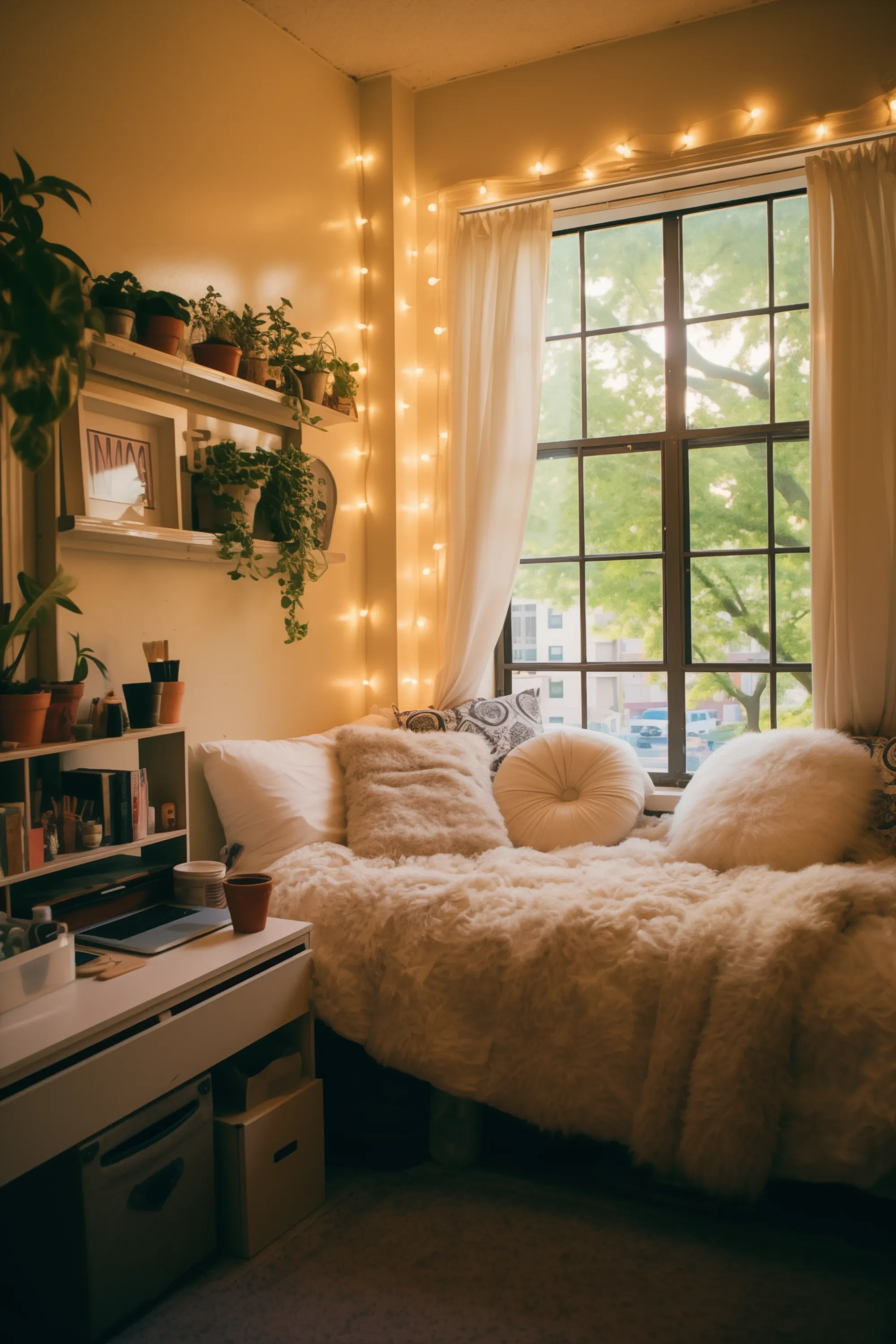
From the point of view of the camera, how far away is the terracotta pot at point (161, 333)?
7.32 feet

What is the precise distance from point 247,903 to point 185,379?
1326mm

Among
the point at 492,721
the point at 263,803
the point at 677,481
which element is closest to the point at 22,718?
the point at 263,803

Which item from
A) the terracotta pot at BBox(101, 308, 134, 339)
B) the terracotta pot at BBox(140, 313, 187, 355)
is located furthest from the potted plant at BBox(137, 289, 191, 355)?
the terracotta pot at BBox(101, 308, 134, 339)

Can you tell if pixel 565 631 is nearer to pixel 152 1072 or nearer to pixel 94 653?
pixel 94 653

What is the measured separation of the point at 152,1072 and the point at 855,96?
3210 millimetres

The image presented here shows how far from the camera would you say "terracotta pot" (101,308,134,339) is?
2115 millimetres

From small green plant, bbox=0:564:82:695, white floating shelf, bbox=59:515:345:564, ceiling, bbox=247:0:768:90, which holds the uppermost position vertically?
ceiling, bbox=247:0:768:90

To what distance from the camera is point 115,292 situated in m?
2.12

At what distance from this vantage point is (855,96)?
278 centimetres

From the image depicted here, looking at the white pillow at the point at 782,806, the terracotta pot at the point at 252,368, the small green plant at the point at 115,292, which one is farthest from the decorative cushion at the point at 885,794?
the small green plant at the point at 115,292

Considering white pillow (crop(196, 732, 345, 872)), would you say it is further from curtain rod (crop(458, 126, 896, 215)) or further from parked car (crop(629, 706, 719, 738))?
curtain rod (crop(458, 126, 896, 215))

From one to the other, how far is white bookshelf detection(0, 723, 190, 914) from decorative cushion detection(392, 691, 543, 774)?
0.97 meters

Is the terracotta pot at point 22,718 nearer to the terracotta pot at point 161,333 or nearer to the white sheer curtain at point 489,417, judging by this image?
the terracotta pot at point 161,333

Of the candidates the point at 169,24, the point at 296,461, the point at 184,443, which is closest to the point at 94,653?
the point at 184,443
